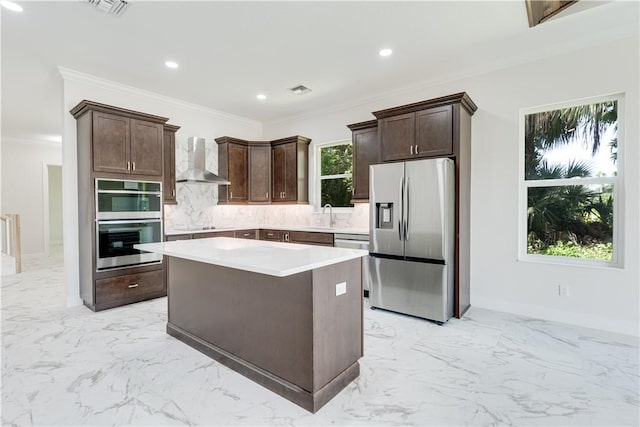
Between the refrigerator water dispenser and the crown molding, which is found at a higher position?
the crown molding

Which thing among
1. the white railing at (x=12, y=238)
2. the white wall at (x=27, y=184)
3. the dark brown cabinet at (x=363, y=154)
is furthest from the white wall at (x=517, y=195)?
the white wall at (x=27, y=184)

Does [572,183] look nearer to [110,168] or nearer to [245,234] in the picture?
[245,234]

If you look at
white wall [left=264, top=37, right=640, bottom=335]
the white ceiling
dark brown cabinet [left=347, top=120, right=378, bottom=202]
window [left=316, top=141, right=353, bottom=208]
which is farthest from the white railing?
white wall [left=264, top=37, right=640, bottom=335]

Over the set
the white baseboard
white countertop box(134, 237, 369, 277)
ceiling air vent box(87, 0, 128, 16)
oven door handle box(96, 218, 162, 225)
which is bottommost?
the white baseboard

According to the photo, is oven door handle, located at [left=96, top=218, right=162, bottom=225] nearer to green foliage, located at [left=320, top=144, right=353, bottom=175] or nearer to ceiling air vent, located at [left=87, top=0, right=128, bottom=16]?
ceiling air vent, located at [left=87, top=0, right=128, bottom=16]

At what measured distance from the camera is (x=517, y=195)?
3643 millimetres

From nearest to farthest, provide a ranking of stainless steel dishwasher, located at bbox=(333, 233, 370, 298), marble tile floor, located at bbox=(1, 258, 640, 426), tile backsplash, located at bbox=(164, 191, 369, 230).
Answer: marble tile floor, located at bbox=(1, 258, 640, 426)
stainless steel dishwasher, located at bbox=(333, 233, 370, 298)
tile backsplash, located at bbox=(164, 191, 369, 230)

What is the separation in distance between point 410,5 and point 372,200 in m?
2.00

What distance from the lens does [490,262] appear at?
12.6 ft

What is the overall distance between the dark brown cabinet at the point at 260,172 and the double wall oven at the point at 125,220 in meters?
1.79

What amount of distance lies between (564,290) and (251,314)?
10.8 ft

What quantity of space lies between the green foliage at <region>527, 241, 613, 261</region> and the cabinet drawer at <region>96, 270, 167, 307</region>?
470 cm

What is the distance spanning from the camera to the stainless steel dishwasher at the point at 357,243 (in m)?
4.15

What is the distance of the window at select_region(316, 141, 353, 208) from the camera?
528 cm
